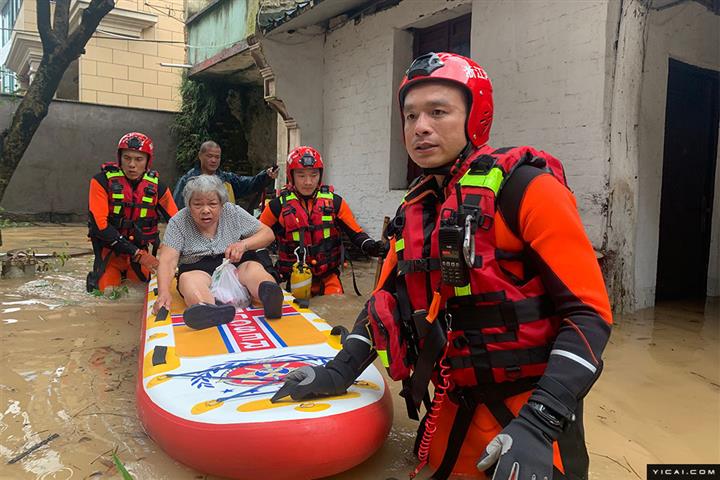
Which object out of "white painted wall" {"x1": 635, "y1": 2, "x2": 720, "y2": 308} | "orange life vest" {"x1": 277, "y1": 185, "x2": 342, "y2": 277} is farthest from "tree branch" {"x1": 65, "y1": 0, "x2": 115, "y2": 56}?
"white painted wall" {"x1": 635, "y1": 2, "x2": 720, "y2": 308}

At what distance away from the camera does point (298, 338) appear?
3.06 metres

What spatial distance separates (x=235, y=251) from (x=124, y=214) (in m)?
2.22

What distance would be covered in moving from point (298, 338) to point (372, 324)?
1109 mm

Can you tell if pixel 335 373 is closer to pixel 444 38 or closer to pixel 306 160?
pixel 306 160

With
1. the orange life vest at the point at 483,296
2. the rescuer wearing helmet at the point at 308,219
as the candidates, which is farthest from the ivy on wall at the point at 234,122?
the orange life vest at the point at 483,296

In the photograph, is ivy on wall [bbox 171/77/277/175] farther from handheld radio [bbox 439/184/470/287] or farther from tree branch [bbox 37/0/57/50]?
handheld radio [bbox 439/184/470/287]

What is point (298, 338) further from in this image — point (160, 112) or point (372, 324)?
point (160, 112)

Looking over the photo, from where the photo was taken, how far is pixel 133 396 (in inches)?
118

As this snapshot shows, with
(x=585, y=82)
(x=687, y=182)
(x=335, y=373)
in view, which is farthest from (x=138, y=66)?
(x=335, y=373)

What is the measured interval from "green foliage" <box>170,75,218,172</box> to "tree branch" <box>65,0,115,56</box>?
19.8ft

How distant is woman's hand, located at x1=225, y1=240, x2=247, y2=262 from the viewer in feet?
13.0

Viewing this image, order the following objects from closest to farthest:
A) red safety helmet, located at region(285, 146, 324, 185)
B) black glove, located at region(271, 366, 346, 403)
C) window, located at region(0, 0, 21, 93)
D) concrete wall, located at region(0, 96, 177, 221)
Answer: black glove, located at region(271, 366, 346, 403), red safety helmet, located at region(285, 146, 324, 185), concrete wall, located at region(0, 96, 177, 221), window, located at region(0, 0, 21, 93)

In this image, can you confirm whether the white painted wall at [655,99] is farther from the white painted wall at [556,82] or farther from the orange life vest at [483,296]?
the orange life vest at [483,296]

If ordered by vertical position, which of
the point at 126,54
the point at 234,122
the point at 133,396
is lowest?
the point at 133,396
